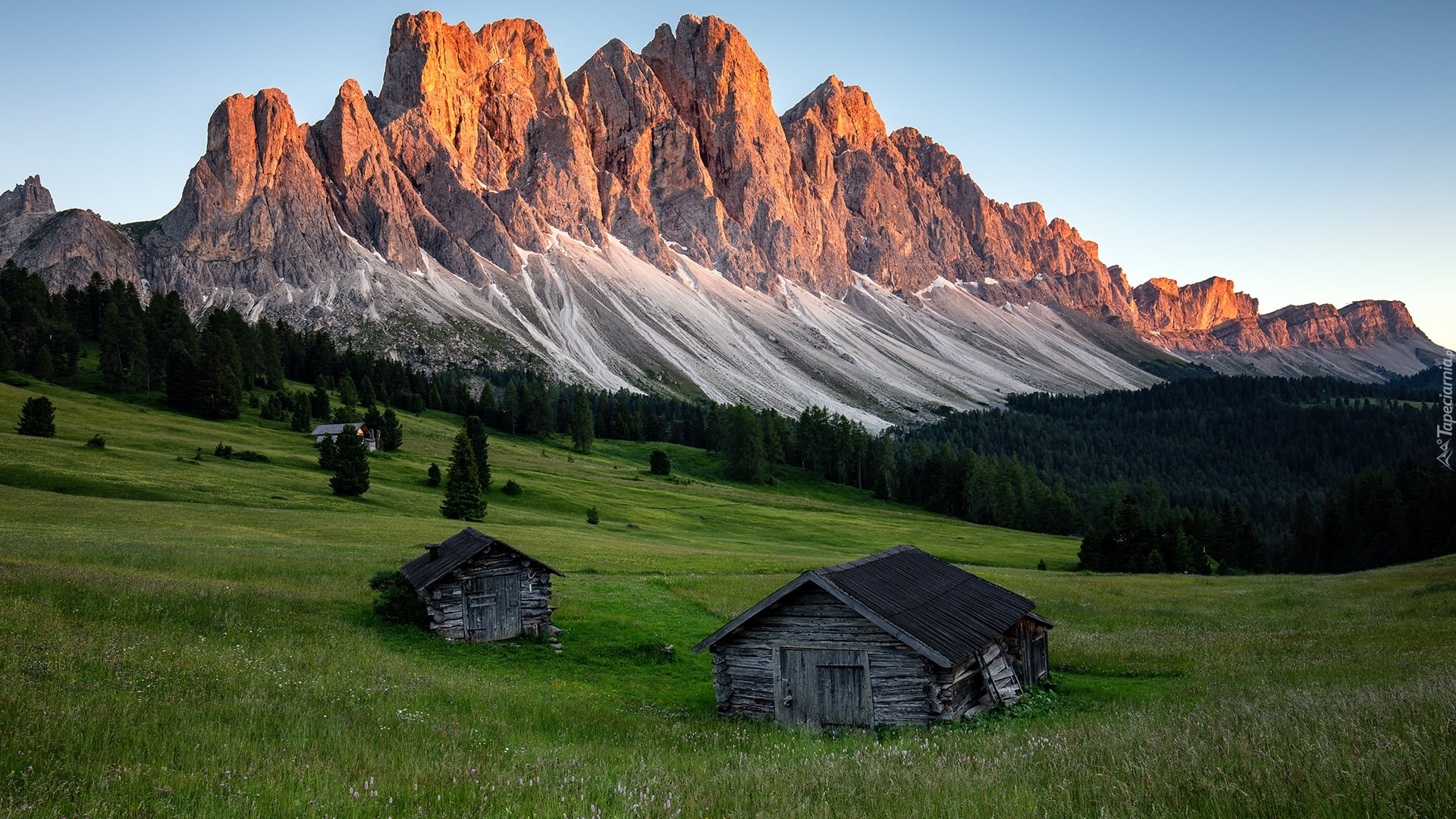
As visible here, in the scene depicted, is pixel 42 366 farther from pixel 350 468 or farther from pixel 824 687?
pixel 824 687

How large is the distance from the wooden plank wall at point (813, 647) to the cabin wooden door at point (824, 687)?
0.66 feet

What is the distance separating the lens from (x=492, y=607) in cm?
3086

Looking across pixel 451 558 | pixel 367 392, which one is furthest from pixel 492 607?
pixel 367 392

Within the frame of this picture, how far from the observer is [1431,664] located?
62.1 ft

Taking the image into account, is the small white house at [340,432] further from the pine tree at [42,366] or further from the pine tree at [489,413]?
the pine tree at [489,413]

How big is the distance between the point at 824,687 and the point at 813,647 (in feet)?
3.50

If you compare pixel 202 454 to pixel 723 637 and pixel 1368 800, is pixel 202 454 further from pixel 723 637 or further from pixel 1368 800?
pixel 1368 800

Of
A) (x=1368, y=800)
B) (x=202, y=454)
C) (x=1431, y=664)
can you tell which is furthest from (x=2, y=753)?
(x=202, y=454)

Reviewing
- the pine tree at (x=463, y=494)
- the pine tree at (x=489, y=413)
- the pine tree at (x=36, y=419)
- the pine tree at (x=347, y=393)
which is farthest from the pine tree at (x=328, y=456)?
the pine tree at (x=489, y=413)

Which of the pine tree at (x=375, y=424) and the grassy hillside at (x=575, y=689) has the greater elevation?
the pine tree at (x=375, y=424)

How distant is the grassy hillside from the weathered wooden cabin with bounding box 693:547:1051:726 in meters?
1.30

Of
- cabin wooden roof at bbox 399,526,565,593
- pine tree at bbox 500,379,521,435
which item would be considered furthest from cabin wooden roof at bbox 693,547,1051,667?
pine tree at bbox 500,379,521,435

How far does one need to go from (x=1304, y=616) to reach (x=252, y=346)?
135 m

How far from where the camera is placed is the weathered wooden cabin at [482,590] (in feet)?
97.7
